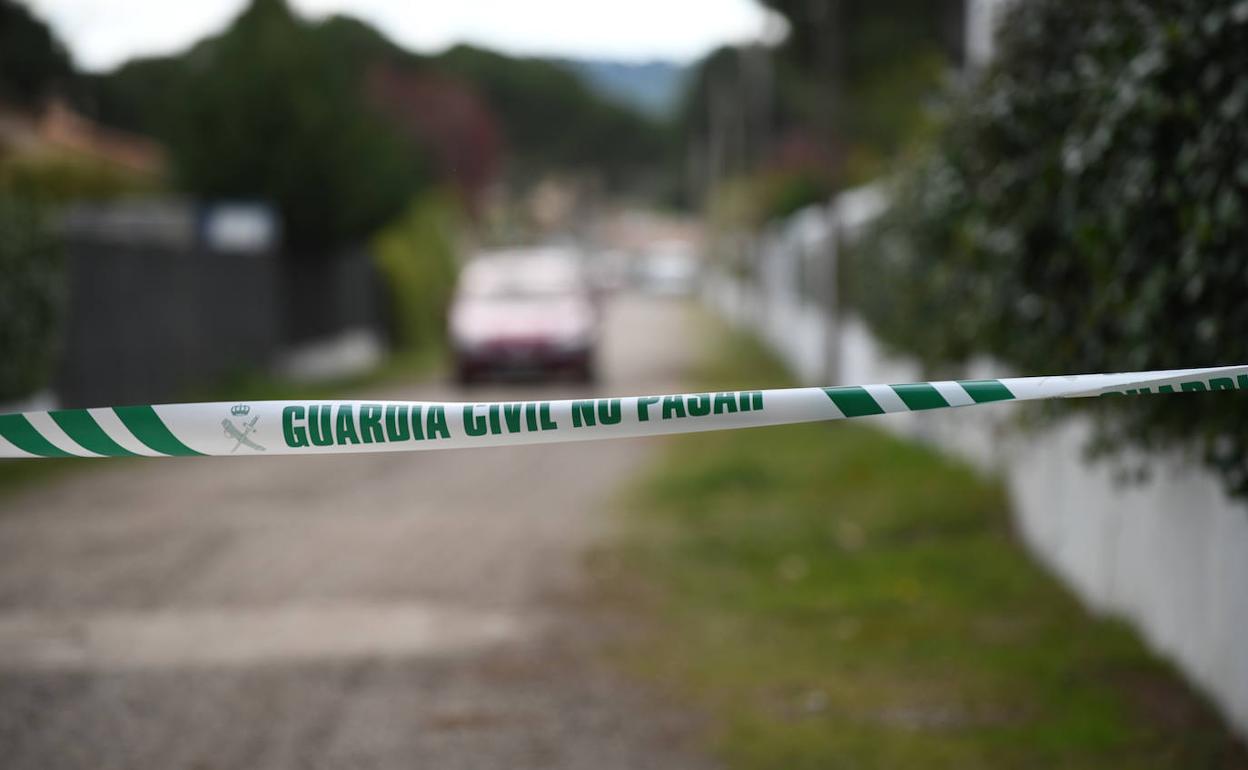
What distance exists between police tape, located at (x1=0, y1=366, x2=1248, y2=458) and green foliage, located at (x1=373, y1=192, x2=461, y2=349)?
77.8 ft

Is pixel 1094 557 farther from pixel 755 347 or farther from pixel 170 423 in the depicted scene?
pixel 755 347

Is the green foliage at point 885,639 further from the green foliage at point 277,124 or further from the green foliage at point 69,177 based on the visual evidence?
the green foliage at point 69,177

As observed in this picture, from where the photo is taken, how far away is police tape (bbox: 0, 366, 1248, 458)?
319 cm

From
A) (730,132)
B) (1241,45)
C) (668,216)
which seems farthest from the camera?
(668,216)

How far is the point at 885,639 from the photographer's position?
655 cm

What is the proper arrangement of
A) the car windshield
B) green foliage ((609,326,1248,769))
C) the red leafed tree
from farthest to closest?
1. the red leafed tree
2. the car windshield
3. green foliage ((609,326,1248,769))

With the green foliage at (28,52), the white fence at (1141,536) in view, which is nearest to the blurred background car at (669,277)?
the green foliage at (28,52)

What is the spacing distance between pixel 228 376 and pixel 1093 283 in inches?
575

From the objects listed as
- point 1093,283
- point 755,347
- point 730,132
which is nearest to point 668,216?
point 730,132

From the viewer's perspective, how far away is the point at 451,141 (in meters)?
50.5

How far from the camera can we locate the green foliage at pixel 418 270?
2886 cm

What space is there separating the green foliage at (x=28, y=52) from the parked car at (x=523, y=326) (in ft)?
19.4

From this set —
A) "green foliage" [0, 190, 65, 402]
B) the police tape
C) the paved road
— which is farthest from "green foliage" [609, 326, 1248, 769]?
"green foliage" [0, 190, 65, 402]

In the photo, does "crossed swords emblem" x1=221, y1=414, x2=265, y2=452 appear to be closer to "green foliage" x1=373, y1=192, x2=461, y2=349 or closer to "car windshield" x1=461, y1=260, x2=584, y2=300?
"car windshield" x1=461, y1=260, x2=584, y2=300
